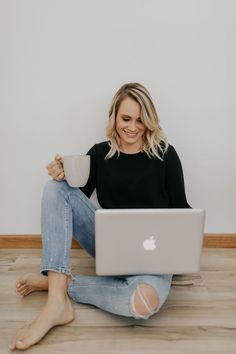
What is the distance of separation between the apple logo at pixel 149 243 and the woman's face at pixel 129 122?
0.47m

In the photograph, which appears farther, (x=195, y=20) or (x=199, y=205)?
(x=199, y=205)

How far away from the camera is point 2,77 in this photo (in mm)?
1691

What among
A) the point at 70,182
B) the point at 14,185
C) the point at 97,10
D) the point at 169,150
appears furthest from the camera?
the point at 14,185

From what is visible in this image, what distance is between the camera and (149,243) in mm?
1104

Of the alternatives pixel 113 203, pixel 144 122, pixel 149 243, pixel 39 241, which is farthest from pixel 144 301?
pixel 39 241

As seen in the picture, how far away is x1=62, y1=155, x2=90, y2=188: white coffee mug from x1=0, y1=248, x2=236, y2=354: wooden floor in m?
0.48

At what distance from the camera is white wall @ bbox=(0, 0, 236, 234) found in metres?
1.61

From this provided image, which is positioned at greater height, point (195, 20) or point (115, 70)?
point (195, 20)

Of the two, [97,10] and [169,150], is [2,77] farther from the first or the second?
[169,150]

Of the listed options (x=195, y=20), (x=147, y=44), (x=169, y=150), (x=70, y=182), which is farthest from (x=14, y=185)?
(x=195, y=20)

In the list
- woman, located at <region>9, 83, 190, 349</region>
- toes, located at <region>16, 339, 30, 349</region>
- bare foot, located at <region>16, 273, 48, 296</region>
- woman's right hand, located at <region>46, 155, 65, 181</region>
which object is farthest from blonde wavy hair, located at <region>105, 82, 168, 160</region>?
toes, located at <region>16, 339, 30, 349</region>

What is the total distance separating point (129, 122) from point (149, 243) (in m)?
0.51

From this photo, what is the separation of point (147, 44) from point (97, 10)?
0.27 m

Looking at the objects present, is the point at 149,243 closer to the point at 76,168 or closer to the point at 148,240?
the point at 148,240
